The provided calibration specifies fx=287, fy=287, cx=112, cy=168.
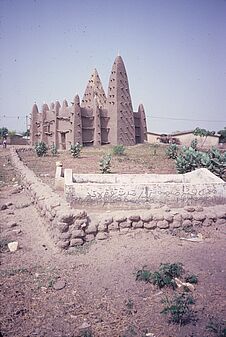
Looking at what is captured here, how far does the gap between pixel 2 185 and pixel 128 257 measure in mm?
9672

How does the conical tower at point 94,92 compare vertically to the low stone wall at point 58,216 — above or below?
above

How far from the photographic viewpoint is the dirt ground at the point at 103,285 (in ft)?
12.0

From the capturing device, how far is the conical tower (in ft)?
123

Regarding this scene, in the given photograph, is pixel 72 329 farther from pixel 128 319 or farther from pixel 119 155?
pixel 119 155

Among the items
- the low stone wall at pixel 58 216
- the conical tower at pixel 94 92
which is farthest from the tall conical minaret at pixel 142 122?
the low stone wall at pixel 58 216

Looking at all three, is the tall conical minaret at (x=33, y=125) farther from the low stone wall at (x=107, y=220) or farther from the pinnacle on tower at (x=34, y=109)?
the low stone wall at (x=107, y=220)

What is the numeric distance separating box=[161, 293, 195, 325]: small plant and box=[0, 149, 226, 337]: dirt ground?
0.08 meters

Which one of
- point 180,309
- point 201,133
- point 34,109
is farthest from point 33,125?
point 180,309

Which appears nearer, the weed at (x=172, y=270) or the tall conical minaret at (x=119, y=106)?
the weed at (x=172, y=270)

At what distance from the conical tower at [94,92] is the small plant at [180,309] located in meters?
34.3

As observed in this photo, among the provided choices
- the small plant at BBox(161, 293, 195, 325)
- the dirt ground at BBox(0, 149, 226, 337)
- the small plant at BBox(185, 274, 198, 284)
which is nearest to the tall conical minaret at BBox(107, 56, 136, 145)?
the dirt ground at BBox(0, 149, 226, 337)

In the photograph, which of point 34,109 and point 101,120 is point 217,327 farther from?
point 34,109

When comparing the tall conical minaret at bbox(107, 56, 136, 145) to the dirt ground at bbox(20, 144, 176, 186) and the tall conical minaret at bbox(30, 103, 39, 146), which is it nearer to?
the dirt ground at bbox(20, 144, 176, 186)

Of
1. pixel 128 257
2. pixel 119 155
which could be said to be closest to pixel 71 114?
pixel 119 155
